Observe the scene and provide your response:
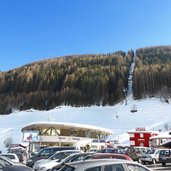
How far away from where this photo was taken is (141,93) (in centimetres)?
13188

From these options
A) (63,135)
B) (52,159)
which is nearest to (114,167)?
(52,159)

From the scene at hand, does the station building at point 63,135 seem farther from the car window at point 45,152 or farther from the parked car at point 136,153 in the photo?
the car window at point 45,152

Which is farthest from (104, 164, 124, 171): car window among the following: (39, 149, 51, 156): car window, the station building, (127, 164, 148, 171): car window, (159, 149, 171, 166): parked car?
the station building

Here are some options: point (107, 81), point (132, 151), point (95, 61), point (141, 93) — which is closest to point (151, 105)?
point (141, 93)

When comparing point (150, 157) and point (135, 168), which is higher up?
point (150, 157)

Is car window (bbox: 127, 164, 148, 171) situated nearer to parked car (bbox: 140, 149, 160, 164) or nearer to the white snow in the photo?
parked car (bbox: 140, 149, 160, 164)

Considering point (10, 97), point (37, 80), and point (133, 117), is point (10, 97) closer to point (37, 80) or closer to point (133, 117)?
point (37, 80)

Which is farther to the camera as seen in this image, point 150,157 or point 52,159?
point 150,157

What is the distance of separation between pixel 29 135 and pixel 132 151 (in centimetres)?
2099

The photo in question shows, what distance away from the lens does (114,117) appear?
111438 mm

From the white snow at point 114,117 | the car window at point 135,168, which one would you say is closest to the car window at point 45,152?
the car window at point 135,168

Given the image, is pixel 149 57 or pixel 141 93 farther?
pixel 149 57

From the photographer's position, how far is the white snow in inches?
3806

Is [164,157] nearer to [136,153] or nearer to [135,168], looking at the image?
[136,153]
